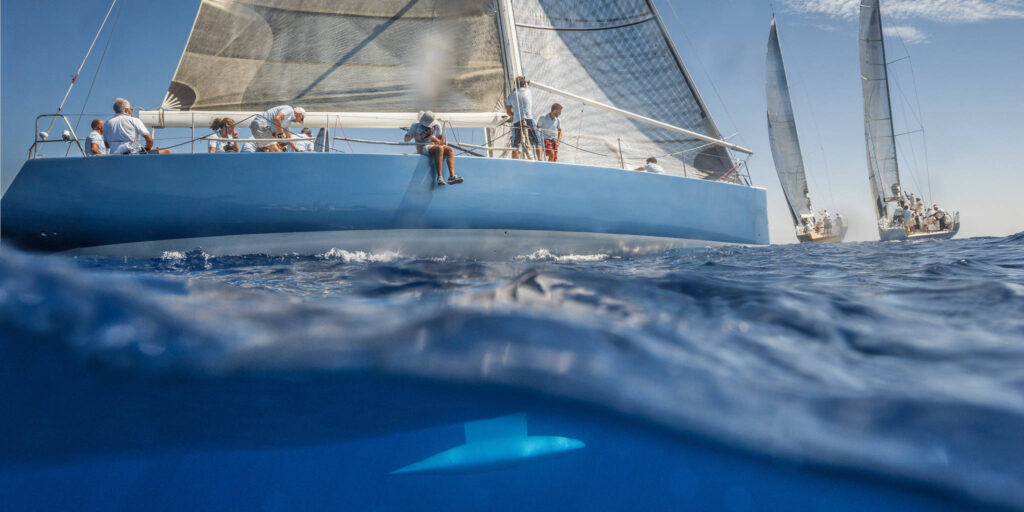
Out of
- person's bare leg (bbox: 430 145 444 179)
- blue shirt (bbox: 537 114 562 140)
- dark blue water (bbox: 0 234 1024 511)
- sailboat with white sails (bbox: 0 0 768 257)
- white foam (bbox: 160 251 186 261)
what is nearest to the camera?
dark blue water (bbox: 0 234 1024 511)

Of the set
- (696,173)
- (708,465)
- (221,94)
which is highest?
(221,94)

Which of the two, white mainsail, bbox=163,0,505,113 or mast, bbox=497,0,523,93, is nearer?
white mainsail, bbox=163,0,505,113

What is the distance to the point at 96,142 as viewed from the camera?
157 inches

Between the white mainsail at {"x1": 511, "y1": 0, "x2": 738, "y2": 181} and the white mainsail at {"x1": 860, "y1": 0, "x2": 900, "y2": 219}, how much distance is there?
1317 centimetres

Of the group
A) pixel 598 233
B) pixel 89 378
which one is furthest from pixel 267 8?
pixel 89 378

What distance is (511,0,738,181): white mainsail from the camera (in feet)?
20.7

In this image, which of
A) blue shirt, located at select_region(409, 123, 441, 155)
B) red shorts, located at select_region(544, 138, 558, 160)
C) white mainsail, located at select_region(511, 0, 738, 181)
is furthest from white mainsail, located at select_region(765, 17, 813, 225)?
blue shirt, located at select_region(409, 123, 441, 155)

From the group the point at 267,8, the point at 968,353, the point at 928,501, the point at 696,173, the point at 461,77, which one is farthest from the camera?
the point at 696,173

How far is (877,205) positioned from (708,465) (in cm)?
1970

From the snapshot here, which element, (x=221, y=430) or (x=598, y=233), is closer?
(x=221, y=430)

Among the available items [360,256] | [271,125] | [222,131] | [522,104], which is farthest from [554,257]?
[222,131]

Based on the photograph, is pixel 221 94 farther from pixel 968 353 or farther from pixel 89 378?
pixel 968 353

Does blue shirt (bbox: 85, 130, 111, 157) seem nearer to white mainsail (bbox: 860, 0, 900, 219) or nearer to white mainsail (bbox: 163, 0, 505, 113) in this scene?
white mainsail (bbox: 163, 0, 505, 113)

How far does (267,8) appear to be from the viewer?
17.4ft
